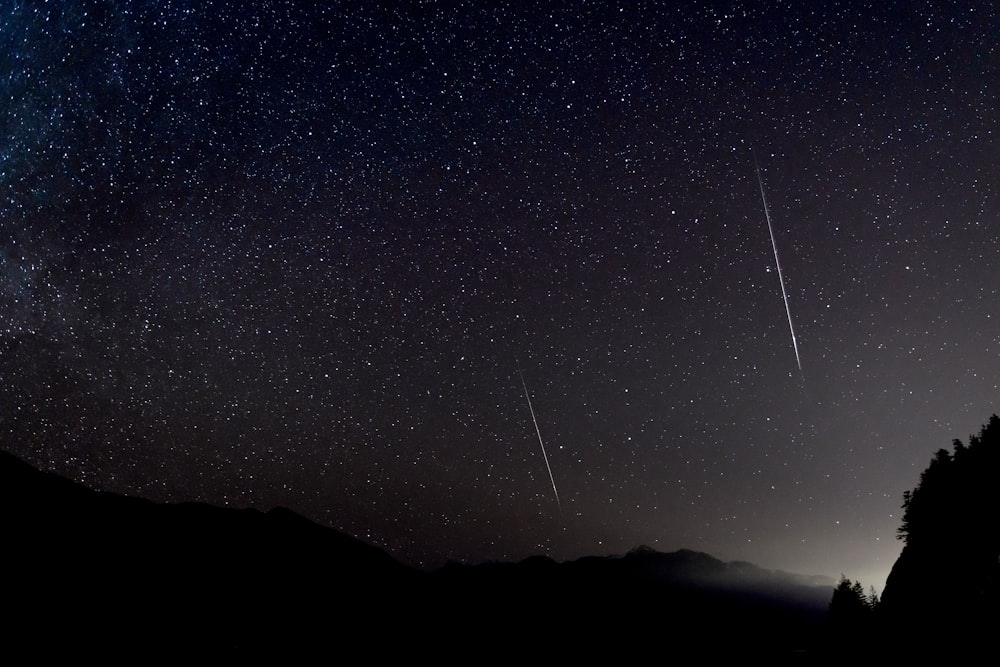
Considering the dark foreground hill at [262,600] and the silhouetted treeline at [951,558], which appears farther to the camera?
the dark foreground hill at [262,600]

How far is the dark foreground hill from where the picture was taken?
225 ft

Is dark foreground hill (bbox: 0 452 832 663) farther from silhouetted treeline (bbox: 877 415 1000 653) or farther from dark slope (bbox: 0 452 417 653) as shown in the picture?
silhouetted treeline (bbox: 877 415 1000 653)

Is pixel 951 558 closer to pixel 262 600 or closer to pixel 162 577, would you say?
pixel 262 600

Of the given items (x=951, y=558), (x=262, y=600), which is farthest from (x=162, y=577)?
(x=951, y=558)

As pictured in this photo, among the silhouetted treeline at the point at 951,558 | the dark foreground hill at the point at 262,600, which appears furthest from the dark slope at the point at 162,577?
the silhouetted treeline at the point at 951,558

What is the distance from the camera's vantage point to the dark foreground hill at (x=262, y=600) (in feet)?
225

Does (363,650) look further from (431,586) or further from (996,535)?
(996,535)

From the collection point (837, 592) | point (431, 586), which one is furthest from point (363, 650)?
point (837, 592)

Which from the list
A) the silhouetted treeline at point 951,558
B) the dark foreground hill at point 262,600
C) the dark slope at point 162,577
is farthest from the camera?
the dark foreground hill at point 262,600

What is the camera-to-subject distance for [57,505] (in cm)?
9712

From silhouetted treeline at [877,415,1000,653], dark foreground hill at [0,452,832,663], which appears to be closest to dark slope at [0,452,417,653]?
dark foreground hill at [0,452,832,663]

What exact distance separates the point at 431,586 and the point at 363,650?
56.2 m

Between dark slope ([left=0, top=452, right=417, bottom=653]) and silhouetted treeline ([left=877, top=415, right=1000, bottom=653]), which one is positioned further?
dark slope ([left=0, top=452, right=417, bottom=653])

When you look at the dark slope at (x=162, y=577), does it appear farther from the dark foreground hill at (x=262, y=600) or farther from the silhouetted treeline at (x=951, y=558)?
the silhouetted treeline at (x=951, y=558)
